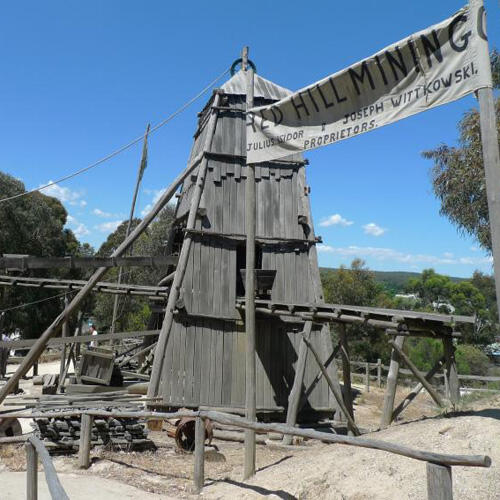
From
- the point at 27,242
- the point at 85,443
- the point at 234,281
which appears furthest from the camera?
the point at 27,242

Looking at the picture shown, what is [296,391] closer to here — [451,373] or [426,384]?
[426,384]

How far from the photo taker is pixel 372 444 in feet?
14.5

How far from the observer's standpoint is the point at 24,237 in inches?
1235

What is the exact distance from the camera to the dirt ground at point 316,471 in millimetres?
4887

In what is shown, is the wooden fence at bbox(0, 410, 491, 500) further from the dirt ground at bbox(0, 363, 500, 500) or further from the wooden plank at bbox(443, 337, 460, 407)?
the wooden plank at bbox(443, 337, 460, 407)

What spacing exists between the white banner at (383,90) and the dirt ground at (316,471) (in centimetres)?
355

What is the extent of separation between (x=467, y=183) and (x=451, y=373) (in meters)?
12.4

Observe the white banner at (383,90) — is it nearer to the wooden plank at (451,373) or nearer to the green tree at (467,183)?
the wooden plank at (451,373)

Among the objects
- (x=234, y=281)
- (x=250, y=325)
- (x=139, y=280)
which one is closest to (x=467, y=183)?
(x=234, y=281)

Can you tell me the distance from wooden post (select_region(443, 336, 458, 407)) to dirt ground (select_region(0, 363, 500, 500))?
865mm

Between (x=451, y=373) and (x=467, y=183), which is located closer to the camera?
(x=451, y=373)

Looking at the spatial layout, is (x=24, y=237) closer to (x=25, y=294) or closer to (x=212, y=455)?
(x=25, y=294)

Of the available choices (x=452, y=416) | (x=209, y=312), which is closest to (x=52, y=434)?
(x=209, y=312)

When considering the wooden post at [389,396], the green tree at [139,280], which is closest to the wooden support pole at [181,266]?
the wooden post at [389,396]
